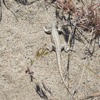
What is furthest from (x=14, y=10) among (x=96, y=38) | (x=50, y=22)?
(x=96, y=38)

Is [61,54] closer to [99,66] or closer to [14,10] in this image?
[99,66]

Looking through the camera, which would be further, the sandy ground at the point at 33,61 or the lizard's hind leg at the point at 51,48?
the lizard's hind leg at the point at 51,48

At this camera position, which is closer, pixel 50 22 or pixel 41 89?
pixel 41 89

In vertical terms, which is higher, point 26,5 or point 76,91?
point 26,5

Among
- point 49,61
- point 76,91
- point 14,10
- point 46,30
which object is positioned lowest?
point 76,91

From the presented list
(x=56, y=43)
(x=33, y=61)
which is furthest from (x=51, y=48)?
(x=33, y=61)

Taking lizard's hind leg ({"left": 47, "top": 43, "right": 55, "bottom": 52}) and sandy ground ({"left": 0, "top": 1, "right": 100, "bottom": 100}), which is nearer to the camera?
sandy ground ({"left": 0, "top": 1, "right": 100, "bottom": 100})

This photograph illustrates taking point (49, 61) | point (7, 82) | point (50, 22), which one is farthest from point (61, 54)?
point (7, 82)
